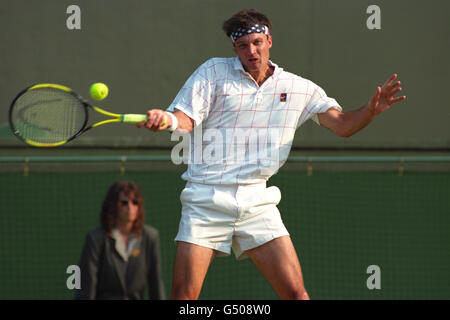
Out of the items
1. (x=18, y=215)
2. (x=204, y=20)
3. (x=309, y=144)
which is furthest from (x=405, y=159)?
(x=18, y=215)

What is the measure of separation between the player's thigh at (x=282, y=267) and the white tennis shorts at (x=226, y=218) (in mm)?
41

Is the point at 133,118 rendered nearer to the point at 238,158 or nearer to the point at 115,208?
the point at 238,158

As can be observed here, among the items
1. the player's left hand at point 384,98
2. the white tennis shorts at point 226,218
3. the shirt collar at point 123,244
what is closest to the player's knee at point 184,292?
the white tennis shorts at point 226,218

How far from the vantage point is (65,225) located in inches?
246

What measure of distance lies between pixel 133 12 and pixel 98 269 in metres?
2.50

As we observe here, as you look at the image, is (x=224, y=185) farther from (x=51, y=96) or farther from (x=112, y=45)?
(x=112, y=45)

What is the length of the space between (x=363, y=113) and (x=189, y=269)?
117 centimetres

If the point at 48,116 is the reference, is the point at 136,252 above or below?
below

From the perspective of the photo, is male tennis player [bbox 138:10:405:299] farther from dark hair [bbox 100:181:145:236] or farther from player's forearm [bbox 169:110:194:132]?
dark hair [bbox 100:181:145:236]

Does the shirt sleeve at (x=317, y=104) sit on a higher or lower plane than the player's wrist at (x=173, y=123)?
higher

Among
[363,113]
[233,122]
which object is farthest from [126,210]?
[363,113]

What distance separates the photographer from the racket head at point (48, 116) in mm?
3621

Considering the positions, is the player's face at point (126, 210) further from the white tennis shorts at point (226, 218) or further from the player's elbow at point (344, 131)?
the player's elbow at point (344, 131)

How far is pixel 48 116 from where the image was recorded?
3.70m
